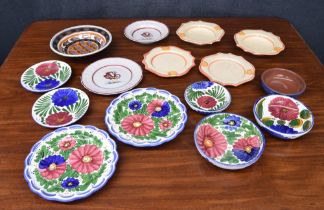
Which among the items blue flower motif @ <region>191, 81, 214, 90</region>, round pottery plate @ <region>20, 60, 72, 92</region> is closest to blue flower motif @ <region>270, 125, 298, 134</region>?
blue flower motif @ <region>191, 81, 214, 90</region>

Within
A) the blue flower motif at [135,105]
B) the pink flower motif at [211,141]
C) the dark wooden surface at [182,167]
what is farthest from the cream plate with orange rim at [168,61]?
the pink flower motif at [211,141]

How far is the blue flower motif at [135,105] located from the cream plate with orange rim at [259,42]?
1.56 ft

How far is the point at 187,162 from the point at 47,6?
107cm

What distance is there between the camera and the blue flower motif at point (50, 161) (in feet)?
2.31

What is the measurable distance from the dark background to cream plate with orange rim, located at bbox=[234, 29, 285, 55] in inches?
10.2

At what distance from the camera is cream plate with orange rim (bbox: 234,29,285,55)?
1072mm

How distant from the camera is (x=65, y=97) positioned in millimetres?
892

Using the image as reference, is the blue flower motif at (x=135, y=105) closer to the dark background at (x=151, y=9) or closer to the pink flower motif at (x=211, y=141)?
the pink flower motif at (x=211, y=141)

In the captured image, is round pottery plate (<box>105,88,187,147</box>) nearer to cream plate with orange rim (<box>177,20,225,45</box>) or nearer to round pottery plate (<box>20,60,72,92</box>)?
round pottery plate (<box>20,60,72,92</box>)

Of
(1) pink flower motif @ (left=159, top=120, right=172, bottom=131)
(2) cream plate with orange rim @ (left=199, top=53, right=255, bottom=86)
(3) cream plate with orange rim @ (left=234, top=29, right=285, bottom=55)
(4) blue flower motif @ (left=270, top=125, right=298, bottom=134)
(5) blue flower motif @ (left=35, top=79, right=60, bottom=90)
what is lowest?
(4) blue flower motif @ (left=270, top=125, right=298, bottom=134)

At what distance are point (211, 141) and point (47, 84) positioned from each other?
0.58m

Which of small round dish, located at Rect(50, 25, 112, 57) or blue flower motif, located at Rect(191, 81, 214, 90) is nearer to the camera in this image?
blue flower motif, located at Rect(191, 81, 214, 90)

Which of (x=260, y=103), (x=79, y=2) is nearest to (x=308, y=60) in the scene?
(x=260, y=103)

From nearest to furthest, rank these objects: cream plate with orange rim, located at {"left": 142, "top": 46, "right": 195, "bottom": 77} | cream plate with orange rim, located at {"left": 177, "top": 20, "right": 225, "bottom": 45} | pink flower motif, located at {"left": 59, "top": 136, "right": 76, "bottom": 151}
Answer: pink flower motif, located at {"left": 59, "top": 136, "right": 76, "bottom": 151} → cream plate with orange rim, located at {"left": 142, "top": 46, "right": 195, "bottom": 77} → cream plate with orange rim, located at {"left": 177, "top": 20, "right": 225, "bottom": 45}
